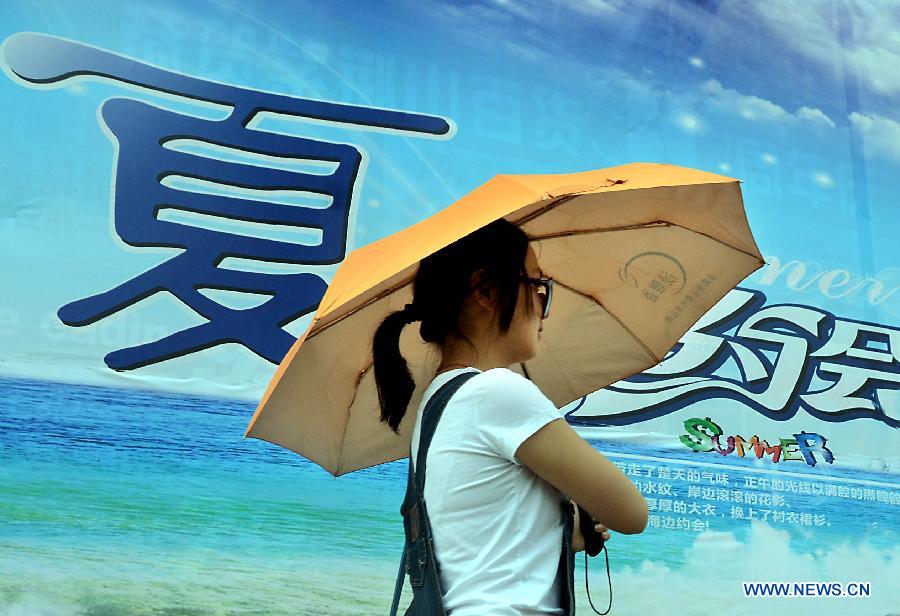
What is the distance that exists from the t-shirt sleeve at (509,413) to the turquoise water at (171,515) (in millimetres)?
1621

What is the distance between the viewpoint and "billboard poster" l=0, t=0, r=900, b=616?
2.33m

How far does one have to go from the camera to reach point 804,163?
3301mm

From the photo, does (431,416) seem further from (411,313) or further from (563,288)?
(563,288)

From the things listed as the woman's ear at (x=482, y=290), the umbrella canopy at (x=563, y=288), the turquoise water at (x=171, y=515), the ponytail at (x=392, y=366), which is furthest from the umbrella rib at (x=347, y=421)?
the turquoise water at (x=171, y=515)

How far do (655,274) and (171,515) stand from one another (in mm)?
1454

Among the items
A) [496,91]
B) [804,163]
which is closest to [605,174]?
[496,91]

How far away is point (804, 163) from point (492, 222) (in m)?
→ 2.60

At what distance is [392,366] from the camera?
1143mm

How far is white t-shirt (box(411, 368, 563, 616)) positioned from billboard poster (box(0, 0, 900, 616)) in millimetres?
1572

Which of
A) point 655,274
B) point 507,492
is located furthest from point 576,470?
point 655,274

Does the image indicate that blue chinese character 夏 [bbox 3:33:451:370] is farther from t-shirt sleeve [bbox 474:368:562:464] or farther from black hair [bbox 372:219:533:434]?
t-shirt sleeve [bbox 474:368:562:464]

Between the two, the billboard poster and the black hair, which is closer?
the black hair

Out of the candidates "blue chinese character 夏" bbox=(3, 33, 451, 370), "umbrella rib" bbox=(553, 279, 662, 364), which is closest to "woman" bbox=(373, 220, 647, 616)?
"umbrella rib" bbox=(553, 279, 662, 364)

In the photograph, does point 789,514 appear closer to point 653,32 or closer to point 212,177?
point 653,32
